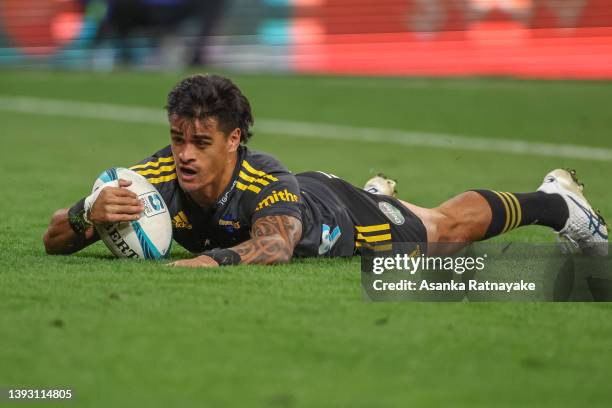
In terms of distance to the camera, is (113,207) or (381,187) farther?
(381,187)

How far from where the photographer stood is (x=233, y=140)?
22.2 feet

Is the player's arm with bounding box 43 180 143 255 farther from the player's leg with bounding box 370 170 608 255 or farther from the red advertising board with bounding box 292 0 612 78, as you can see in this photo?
the red advertising board with bounding box 292 0 612 78

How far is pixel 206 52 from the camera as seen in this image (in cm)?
2397

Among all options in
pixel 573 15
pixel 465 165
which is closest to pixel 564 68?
pixel 573 15

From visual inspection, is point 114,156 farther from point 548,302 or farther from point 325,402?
point 325,402

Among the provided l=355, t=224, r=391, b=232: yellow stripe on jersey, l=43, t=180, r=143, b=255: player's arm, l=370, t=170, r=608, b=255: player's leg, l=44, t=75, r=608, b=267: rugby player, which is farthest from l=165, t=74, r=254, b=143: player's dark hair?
l=370, t=170, r=608, b=255: player's leg

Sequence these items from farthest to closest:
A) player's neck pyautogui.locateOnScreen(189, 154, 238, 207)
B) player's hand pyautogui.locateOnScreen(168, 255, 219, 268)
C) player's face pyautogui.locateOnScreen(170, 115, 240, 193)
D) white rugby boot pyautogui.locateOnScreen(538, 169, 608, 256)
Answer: white rugby boot pyautogui.locateOnScreen(538, 169, 608, 256) → player's neck pyautogui.locateOnScreen(189, 154, 238, 207) → player's face pyautogui.locateOnScreen(170, 115, 240, 193) → player's hand pyautogui.locateOnScreen(168, 255, 219, 268)

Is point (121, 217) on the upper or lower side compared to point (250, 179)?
lower

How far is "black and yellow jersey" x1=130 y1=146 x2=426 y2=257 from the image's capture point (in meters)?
6.75

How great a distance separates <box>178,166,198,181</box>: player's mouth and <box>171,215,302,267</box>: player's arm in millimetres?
428

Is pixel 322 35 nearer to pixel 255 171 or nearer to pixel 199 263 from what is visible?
pixel 255 171

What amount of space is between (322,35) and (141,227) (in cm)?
1727

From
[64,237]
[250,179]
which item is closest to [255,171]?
[250,179]

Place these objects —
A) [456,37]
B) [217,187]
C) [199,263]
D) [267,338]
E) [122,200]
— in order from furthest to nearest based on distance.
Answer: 1. [456,37]
2. [217,187]
3. [122,200]
4. [199,263]
5. [267,338]
